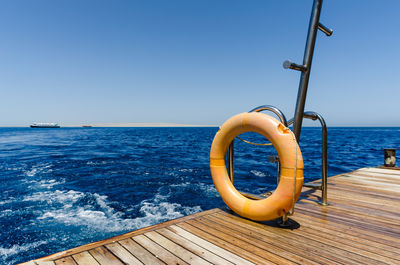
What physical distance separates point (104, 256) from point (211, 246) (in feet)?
2.90

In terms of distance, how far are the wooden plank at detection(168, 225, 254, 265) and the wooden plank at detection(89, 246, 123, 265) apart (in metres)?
0.63

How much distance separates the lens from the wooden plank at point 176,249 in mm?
1729

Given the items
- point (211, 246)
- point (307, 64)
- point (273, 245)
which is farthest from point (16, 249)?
point (307, 64)

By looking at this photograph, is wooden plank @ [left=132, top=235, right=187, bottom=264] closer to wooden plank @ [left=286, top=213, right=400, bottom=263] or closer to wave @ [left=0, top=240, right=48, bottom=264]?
wooden plank @ [left=286, top=213, right=400, bottom=263]

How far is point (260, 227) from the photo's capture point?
2.34 metres

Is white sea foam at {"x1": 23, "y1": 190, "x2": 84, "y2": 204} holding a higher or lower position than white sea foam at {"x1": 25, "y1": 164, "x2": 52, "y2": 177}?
higher

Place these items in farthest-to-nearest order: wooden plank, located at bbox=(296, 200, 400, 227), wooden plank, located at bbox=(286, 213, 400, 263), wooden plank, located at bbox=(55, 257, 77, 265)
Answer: wooden plank, located at bbox=(296, 200, 400, 227) → wooden plank, located at bbox=(286, 213, 400, 263) → wooden plank, located at bbox=(55, 257, 77, 265)

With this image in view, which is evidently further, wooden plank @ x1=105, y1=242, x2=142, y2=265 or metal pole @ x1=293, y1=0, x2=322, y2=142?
metal pole @ x1=293, y1=0, x2=322, y2=142

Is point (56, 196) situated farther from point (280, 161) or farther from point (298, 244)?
point (298, 244)

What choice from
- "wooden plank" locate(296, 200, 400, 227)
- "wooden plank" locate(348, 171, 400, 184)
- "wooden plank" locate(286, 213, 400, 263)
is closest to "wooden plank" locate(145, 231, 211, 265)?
"wooden plank" locate(286, 213, 400, 263)

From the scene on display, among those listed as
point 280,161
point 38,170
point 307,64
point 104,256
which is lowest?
point 38,170

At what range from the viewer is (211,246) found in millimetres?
1939

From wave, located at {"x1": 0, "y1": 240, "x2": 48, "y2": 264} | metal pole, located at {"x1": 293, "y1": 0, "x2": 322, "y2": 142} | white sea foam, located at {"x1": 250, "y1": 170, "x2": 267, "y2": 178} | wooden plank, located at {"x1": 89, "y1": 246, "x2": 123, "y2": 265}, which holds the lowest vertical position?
wave, located at {"x1": 0, "y1": 240, "x2": 48, "y2": 264}

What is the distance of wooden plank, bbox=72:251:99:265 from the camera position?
1687 millimetres
